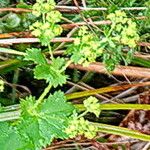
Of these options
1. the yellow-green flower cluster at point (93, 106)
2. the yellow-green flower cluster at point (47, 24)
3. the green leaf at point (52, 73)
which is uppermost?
the yellow-green flower cluster at point (47, 24)

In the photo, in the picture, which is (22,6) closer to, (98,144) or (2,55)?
(2,55)

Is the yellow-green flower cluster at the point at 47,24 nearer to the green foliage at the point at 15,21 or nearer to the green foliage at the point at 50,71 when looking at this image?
the green foliage at the point at 50,71

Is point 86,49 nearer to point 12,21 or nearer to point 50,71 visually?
point 50,71

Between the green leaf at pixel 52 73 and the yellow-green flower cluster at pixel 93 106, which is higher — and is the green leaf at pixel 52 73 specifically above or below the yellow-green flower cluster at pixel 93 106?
above

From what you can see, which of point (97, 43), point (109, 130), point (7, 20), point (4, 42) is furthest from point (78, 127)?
point (7, 20)

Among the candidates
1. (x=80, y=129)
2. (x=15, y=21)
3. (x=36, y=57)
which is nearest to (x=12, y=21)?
(x=15, y=21)

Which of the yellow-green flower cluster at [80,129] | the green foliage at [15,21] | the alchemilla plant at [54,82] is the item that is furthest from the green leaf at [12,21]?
the yellow-green flower cluster at [80,129]

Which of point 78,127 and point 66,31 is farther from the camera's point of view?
point 66,31

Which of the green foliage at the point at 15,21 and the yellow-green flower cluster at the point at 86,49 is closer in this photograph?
the yellow-green flower cluster at the point at 86,49
